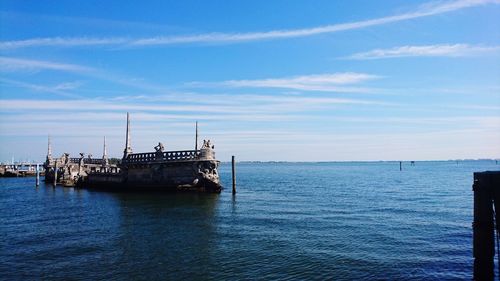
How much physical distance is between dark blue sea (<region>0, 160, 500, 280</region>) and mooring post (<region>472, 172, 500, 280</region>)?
6.98 feet

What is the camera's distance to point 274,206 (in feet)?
119

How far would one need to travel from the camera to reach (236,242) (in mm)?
21156

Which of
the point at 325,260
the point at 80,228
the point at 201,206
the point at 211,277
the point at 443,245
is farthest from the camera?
the point at 201,206

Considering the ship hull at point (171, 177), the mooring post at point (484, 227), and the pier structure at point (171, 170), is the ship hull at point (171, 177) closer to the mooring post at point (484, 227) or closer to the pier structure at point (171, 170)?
the pier structure at point (171, 170)

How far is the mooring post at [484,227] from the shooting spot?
43.2ft

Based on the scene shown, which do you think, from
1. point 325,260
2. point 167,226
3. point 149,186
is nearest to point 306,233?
point 325,260

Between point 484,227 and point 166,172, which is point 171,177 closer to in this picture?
point 166,172

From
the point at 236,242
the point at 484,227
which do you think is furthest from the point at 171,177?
the point at 484,227

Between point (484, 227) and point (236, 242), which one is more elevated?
point (484, 227)

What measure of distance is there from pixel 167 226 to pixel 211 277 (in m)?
11.2

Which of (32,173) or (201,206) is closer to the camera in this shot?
(201,206)

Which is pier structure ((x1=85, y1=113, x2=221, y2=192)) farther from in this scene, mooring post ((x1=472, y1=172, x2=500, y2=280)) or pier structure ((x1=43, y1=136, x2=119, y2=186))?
mooring post ((x1=472, y1=172, x2=500, y2=280))

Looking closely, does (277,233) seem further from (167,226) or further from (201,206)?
(201,206)

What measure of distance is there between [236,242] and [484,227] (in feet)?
38.1
